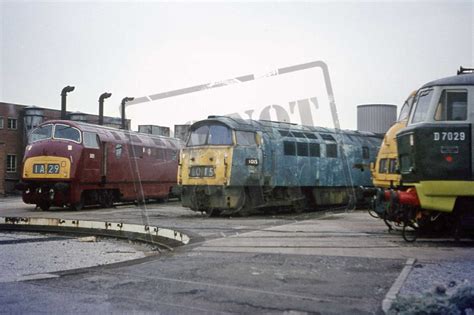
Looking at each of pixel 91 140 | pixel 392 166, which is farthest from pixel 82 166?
pixel 392 166

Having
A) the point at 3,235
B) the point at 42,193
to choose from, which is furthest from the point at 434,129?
the point at 42,193

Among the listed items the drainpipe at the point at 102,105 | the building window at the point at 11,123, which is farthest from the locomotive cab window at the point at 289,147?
the building window at the point at 11,123

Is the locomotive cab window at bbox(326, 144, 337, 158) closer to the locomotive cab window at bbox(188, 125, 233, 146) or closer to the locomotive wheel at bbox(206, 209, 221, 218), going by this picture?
the locomotive wheel at bbox(206, 209, 221, 218)

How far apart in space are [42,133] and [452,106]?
13953 mm

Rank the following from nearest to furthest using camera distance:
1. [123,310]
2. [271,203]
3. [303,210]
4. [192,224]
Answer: [123,310] < [192,224] < [271,203] < [303,210]

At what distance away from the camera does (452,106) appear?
30.6ft

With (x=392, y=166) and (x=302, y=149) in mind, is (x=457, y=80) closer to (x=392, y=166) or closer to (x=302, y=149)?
(x=392, y=166)

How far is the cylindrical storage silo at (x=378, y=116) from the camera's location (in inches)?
953

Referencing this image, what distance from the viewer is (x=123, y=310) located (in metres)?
4.73

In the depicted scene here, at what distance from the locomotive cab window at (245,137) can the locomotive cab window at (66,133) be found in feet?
19.6

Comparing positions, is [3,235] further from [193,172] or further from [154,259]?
[154,259]

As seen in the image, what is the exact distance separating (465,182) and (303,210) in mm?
9808

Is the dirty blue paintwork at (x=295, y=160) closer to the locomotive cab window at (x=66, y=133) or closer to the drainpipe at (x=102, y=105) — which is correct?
the locomotive cab window at (x=66, y=133)

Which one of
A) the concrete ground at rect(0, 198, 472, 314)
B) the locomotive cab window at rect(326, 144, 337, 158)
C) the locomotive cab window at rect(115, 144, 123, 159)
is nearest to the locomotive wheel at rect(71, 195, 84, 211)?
the locomotive cab window at rect(115, 144, 123, 159)
